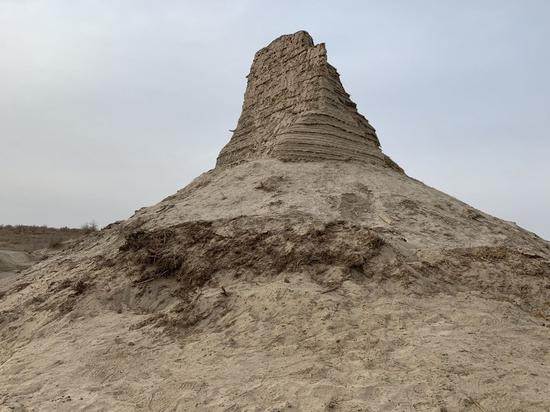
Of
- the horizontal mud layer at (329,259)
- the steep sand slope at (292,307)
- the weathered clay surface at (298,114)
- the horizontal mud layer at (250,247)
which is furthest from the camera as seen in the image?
the weathered clay surface at (298,114)

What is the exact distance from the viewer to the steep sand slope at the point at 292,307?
4.24 metres

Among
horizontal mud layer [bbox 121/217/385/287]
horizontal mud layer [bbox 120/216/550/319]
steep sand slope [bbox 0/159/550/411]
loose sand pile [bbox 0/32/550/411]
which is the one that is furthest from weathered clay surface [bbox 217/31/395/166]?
horizontal mud layer [bbox 120/216/550/319]

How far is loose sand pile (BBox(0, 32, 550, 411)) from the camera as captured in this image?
13.9 feet

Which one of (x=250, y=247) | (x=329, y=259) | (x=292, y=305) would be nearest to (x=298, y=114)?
(x=250, y=247)

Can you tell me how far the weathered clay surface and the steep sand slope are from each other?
0.52 meters

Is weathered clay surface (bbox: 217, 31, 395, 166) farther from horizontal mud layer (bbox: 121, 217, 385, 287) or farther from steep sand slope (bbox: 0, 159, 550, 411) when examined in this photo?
horizontal mud layer (bbox: 121, 217, 385, 287)

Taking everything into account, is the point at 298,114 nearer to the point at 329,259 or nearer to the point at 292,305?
the point at 329,259

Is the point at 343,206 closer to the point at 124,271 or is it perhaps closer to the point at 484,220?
the point at 484,220

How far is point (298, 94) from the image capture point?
971cm

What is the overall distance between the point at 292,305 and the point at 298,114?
188 inches

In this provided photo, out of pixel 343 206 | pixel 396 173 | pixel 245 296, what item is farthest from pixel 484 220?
pixel 245 296

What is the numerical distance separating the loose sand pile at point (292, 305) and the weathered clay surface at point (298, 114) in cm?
12

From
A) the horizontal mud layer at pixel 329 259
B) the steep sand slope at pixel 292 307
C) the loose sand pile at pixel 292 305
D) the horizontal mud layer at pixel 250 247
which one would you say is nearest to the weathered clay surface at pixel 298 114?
the loose sand pile at pixel 292 305

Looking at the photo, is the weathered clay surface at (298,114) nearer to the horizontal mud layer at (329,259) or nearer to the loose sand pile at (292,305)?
the loose sand pile at (292,305)
